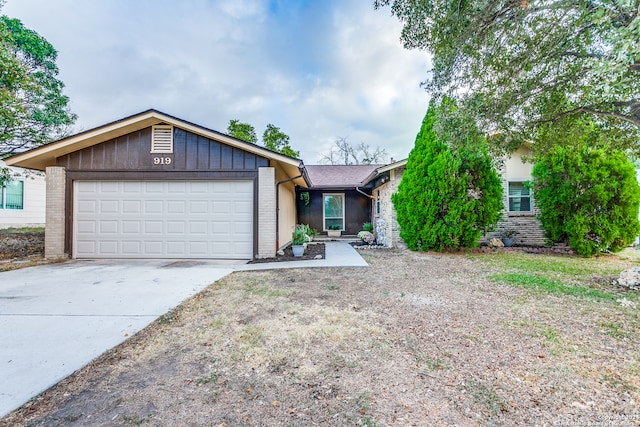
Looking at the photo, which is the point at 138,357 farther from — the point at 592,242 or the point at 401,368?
the point at 592,242

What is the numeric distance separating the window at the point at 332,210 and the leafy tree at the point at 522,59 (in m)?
8.92

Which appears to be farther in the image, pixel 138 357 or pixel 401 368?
pixel 138 357

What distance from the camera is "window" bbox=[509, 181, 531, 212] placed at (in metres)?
10.6

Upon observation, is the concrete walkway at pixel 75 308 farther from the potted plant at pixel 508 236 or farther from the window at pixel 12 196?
the window at pixel 12 196

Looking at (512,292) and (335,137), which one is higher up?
(335,137)

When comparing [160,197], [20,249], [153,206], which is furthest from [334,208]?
[20,249]

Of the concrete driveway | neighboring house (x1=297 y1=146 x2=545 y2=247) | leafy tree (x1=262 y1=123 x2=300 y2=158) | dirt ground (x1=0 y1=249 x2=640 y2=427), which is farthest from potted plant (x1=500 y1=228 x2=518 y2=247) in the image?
leafy tree (x1=262 y1=123 x2=300 y2=158)

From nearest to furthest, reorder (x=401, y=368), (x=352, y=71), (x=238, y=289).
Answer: (x=401, y=368) → (x=238, y=289) → (x=352, y=71)

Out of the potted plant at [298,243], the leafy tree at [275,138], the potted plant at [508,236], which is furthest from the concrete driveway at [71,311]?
the leafy tree at [275,138]

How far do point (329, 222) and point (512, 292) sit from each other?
10332 millimetres

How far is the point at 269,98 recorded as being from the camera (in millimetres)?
15125

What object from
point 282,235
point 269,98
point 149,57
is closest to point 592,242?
point 282,235

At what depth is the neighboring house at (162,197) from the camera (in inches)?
314

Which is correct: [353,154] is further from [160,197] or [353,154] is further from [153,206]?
[153,206]
